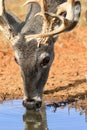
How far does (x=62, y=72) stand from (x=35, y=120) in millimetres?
3432

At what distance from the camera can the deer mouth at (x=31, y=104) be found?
11086mm

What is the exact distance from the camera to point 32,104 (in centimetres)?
1109

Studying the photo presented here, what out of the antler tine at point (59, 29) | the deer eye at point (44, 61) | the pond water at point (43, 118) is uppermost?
the antler tine at point (59, 29)

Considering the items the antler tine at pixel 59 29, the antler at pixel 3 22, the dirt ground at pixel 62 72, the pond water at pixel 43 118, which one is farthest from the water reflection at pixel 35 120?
the antler at pixel 3 22

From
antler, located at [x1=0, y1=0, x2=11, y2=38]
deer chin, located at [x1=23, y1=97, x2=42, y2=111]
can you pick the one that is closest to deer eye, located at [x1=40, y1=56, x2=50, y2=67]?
deer chin, located at [x1=23, y1=97, x2=42, y2=111]

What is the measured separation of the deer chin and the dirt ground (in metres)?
0.90

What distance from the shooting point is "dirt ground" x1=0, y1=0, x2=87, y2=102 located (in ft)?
40.9

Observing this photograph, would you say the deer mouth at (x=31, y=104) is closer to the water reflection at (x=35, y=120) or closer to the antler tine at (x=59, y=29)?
the water reflection at (x=35, y=120)

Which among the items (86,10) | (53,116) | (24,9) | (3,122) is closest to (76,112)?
(53,116)

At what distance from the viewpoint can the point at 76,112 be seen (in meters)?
11.1

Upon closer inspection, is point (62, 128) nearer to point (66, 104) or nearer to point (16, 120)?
point (16, 120)

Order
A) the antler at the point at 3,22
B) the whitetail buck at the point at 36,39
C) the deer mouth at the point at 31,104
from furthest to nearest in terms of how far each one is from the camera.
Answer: the antler at the point at 3,22 < the whitetail buck at the point at 36,39 < the deer mouth at the point at 31,104

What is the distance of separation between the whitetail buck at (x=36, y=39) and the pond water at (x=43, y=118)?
0.80ft

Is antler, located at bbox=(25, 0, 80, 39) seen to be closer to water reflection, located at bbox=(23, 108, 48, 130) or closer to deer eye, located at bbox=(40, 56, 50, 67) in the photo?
deer eye, located at bbox=(40, 56, 50, 67)
